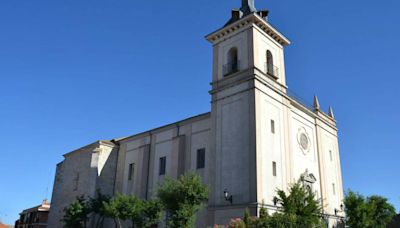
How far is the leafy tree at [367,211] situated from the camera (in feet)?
84.8

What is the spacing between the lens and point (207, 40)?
2870 centimetres

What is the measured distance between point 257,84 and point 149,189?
44.1ft

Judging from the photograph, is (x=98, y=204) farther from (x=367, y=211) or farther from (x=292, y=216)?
(x=367, y=211)

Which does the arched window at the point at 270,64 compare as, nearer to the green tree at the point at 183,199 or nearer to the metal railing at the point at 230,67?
the metal railing at the point at 230,67

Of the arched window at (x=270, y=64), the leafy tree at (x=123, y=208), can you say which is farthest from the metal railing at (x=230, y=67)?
the leafy tree at (x=123, y=208)

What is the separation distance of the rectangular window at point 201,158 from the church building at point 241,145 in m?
0.08

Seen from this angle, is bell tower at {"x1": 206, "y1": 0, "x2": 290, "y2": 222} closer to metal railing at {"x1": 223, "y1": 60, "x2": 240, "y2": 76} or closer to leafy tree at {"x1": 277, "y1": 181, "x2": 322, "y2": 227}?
metal railing at {"x1": 223, "y1": 60, "x2": 240, "y2": 76}

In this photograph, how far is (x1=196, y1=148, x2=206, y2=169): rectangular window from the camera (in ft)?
86.8

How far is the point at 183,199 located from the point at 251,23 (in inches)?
531

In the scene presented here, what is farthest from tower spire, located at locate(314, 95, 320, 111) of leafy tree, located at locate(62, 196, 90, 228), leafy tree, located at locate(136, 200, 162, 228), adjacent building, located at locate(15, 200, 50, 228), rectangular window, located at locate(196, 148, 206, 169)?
adjacent building, located at locate(15, 200, 50, 228)

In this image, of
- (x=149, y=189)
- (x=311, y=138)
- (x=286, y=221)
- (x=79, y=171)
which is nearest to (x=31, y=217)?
(x=79, y=171)

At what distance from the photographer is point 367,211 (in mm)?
26312

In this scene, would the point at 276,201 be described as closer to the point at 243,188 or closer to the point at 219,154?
the point at 243,188

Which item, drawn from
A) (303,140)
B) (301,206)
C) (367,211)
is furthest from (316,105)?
(301,206)
